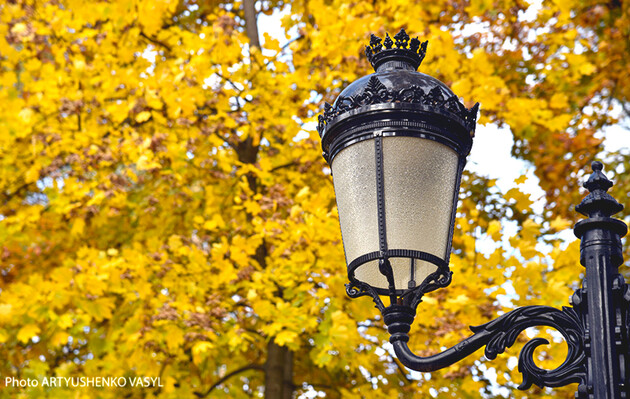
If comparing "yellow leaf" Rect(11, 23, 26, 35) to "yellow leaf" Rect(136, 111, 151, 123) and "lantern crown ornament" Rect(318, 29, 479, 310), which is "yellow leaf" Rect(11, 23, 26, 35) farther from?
"lantern crown ornament" Rect(318, 29, 479, 310)

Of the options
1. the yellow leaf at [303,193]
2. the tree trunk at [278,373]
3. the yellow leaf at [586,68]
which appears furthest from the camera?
the tree trunk at [278,373]

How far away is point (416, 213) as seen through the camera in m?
2.54

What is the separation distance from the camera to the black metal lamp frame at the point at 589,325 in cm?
223

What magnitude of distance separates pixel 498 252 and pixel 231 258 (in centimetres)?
258

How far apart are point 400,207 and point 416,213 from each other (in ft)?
0.19

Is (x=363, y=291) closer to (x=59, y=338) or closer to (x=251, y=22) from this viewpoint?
(x=59, y=338)

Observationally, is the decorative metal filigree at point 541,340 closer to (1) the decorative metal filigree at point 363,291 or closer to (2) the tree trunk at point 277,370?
(1) the decorative metal filigree at point 363,291

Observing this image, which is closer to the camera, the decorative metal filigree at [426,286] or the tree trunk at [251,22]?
the decorative metal filigree at [426,286]

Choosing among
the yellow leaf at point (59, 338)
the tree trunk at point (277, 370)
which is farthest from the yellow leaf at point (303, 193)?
the yellow leaf at point (59, 338)

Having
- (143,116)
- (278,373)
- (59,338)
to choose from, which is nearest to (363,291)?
(59,338)

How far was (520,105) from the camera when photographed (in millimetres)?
7391

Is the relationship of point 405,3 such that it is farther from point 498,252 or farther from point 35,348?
point 35,348

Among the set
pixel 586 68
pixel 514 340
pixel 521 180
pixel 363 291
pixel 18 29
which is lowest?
pixel 514 340

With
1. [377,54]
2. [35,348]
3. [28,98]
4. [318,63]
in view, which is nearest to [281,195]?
[318,63]
